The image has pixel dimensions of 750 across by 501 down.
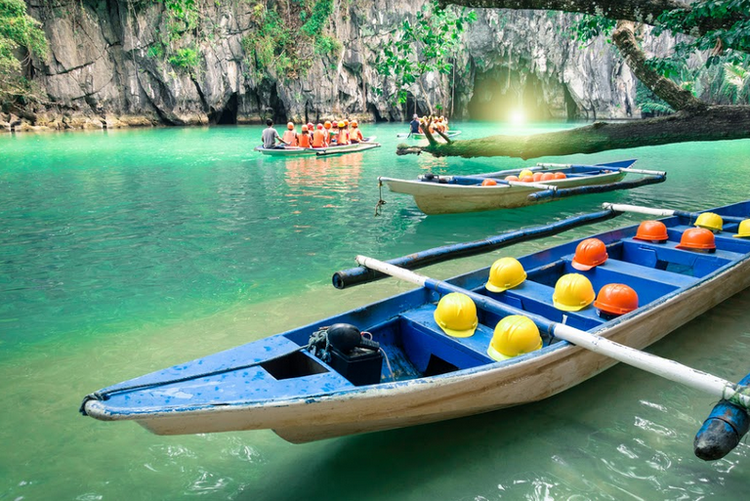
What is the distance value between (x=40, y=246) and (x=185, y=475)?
6.03 metres

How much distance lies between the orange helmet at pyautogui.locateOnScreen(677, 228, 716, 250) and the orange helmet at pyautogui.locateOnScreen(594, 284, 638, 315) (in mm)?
2046

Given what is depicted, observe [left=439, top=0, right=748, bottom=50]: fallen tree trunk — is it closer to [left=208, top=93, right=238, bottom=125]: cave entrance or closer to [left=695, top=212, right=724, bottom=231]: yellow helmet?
[left=695, top=212, right=724, bottom=231]: yellow helmet

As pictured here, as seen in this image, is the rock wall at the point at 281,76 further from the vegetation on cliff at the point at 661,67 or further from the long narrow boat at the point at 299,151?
the vegetation on cliff at the point at 661,67

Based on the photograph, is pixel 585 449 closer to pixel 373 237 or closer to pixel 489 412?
pixel 489 412

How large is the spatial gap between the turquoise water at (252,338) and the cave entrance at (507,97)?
3675 cm

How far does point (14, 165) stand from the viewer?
15.6m

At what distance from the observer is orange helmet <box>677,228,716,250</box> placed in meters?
5.29

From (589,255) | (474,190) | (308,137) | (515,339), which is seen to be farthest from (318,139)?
(515,339)

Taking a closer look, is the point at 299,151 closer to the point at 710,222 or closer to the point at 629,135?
the point at 629,135

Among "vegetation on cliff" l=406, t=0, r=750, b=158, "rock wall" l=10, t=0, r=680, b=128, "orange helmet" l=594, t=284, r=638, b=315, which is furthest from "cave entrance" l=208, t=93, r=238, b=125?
"orange helmet" l=594, t=284, r=638, b=315

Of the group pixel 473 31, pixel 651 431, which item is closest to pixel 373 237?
pixel 651 431

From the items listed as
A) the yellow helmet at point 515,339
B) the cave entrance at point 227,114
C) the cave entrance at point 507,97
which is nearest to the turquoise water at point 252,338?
the yellow helmet at point 515,339

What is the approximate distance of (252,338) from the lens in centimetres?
468

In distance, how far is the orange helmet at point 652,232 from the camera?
5.72 meters
